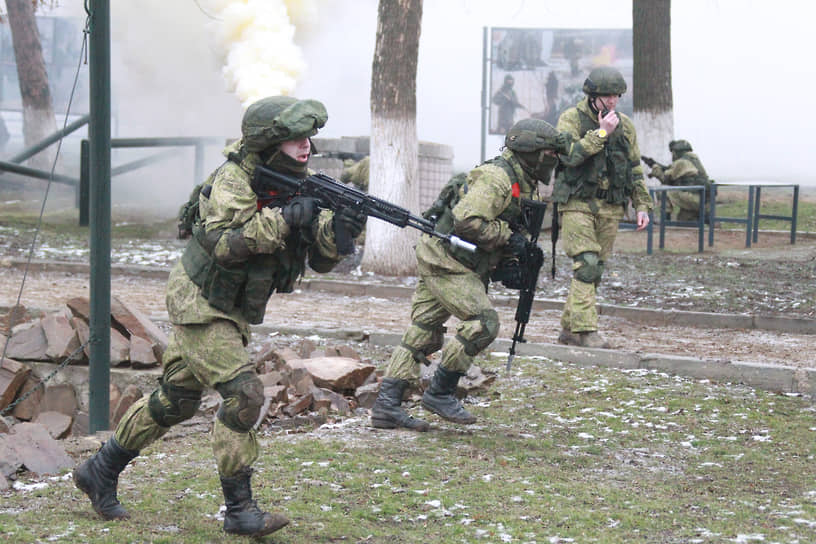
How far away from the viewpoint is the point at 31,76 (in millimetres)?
23938

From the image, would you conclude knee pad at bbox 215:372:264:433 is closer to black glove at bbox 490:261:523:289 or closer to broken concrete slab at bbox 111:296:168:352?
black glove at bbox 490:261:523:289

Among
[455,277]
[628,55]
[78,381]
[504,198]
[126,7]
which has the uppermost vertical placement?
[126,7]

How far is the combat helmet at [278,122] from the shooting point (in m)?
4.03

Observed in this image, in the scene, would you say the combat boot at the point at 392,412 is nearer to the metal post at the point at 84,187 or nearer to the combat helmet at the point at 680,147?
the combat helmet at the point at 680,147

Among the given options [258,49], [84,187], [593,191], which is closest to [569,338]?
[593,191]

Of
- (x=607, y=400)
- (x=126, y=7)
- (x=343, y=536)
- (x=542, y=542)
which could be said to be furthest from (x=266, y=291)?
(x=126, y=7)

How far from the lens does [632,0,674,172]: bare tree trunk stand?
15234 mm

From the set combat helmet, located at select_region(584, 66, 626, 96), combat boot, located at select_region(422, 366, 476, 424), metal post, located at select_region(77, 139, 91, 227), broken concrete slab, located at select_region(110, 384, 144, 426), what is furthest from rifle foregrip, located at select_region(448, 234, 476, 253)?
metal post, located at select_region(77, 139, 91, 227)

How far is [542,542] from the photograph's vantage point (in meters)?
3.96

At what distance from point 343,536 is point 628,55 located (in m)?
17.5

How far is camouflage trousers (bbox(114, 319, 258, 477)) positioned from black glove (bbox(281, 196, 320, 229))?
1.61 feet

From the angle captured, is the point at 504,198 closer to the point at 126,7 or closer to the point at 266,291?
the point at 266,291

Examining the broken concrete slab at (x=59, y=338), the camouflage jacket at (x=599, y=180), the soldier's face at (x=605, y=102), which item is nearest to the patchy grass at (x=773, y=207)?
the camouflage jacket at (x=599, y=180)

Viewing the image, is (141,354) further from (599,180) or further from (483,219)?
(599,180)
